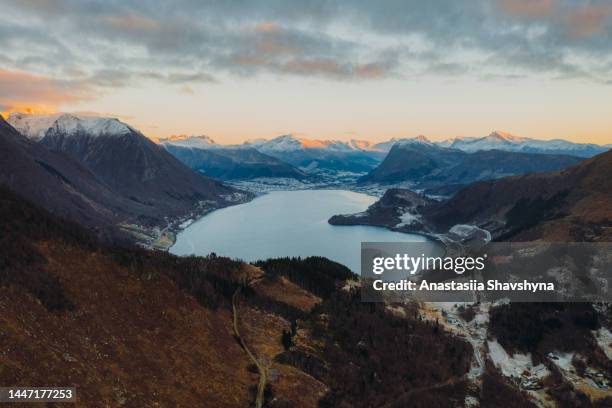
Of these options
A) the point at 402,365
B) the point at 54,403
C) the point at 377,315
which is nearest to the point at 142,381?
the point at 54,403

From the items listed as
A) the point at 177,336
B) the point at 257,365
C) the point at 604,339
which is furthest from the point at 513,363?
the point at 177,336

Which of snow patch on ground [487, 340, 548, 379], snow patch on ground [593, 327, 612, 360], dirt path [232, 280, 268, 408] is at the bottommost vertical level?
snow patch on ground [487, 340, 548, 379]

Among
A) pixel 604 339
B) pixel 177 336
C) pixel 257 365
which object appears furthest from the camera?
pixel 604 339

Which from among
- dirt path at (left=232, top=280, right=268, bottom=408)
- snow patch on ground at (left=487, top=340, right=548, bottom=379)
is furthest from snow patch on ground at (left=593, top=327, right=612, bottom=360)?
dirt path at (left=232, top=280, right=268, bottom=408)

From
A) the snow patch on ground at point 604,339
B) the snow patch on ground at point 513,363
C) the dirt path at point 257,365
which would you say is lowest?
the snow patch on ground at point 513,363

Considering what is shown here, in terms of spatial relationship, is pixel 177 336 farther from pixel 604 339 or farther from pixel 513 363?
pixel 604 339

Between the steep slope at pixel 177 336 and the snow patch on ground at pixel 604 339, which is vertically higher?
the steep slope at pixel 177 336

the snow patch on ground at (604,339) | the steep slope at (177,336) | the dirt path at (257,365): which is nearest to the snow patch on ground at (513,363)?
the steep slope at (177,336)

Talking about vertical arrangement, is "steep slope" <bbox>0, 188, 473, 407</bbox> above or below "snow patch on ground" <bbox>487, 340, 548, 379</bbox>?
above

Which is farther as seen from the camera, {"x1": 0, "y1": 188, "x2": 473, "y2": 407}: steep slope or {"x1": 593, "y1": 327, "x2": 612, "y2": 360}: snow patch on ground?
{"x1": 593, "y1": 327, "x2": 612, "y2": 360}: snow patch on ground

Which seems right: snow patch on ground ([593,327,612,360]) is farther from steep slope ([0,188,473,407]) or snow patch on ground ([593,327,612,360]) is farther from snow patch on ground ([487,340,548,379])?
steep slope ([0,188,473,407])

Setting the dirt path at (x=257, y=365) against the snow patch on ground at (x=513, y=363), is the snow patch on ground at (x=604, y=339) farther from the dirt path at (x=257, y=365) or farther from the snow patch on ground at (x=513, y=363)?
the dirt path at (x=257, y=365)
